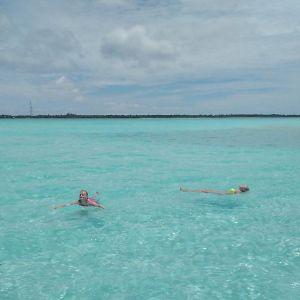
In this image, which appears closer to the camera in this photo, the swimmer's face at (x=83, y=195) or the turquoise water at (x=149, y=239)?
the turquoise water at (x=149, y=239)

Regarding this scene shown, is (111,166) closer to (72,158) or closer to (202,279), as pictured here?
(72,158)

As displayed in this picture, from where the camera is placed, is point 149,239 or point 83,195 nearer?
point 149,239

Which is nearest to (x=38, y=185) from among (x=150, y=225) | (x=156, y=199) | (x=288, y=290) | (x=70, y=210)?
(x=70, y=210)

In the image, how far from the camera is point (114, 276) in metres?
9.36

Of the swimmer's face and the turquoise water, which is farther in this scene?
the swimmer's face

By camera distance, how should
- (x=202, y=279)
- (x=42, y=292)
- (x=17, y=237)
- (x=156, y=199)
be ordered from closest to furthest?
(x=42, y=292), (x=202, y=279), (x=17, y=237), (x=156, y=199)

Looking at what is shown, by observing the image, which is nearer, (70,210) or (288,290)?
(288,290)

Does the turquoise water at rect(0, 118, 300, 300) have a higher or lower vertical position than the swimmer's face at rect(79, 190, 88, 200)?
lower

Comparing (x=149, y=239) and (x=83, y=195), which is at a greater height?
(x=83, y=195)

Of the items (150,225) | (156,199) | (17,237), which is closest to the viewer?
(17,237)

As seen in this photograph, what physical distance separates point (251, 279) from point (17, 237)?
7.79m

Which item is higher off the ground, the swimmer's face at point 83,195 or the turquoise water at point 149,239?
the swimmer's face at point 83,195

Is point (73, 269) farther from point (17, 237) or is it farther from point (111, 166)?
point (111, 166)

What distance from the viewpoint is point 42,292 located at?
8.56 m
